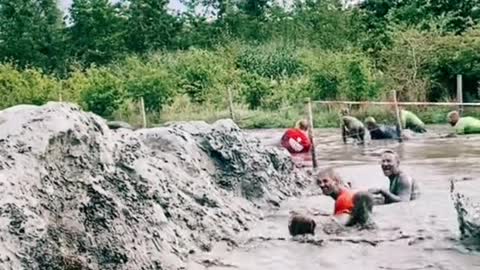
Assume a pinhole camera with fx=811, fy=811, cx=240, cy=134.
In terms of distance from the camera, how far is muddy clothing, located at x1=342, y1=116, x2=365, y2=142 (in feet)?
65.4

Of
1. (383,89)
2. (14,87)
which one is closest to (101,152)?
(383,89)

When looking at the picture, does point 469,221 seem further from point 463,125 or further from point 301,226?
point 463,125

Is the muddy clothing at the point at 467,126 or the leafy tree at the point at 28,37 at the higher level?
the leafy tree at the point at 28,37

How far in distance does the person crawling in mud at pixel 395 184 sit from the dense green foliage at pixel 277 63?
13.4 metres

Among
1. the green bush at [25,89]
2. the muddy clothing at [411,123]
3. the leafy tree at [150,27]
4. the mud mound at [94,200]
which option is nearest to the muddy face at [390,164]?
the mud mound at [94,200]

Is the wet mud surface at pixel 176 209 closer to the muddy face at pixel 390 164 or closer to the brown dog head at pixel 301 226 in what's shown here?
the brown dog head at pixel 301 226

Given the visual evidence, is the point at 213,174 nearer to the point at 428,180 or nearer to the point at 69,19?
the point at 428,180

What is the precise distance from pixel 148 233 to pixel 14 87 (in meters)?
22.8

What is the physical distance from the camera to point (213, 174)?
10.9 metres

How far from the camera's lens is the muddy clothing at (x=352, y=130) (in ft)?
65.4

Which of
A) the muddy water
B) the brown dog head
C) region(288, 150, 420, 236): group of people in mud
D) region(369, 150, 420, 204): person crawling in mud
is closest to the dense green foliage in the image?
the muddy water

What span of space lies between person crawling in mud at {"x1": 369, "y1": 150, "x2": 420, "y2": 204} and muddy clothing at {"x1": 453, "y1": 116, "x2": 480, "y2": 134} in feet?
32.0

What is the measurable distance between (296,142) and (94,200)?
916cm

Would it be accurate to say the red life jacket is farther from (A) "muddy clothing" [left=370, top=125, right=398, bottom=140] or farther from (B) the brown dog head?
(B) the brown dog head
